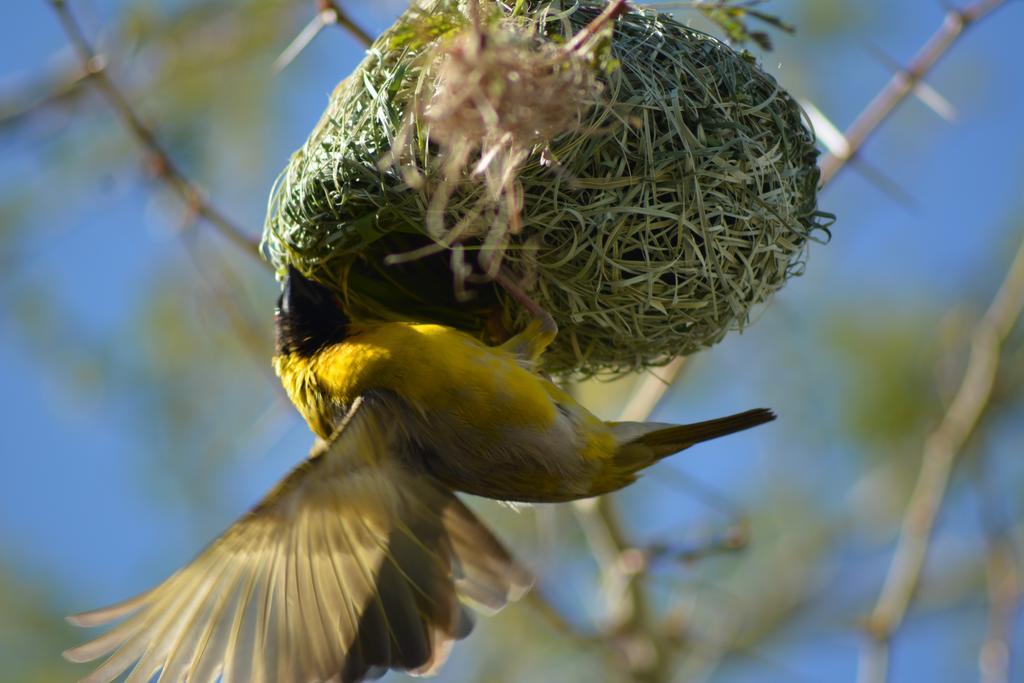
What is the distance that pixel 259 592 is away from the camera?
2.41 metres

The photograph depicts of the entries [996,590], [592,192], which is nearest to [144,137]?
[592,192]

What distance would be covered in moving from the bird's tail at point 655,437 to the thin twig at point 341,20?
987 mm

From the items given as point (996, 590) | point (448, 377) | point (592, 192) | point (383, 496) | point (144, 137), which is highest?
point (144, 137)

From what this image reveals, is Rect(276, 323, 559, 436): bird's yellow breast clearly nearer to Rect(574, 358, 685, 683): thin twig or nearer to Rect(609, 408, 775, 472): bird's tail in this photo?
Rect(609, 408, 775, 472): bird's tail

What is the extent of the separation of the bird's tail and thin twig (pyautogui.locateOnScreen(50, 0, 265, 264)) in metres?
0.97

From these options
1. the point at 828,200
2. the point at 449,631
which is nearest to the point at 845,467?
the point at 828,200

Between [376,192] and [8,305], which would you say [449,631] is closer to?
[376,192]

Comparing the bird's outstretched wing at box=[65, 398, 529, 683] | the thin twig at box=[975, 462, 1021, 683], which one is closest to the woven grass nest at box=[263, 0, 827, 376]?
the bird's outstretched wing at box=[65, 398, 529, 683]

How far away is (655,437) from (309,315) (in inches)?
31.3

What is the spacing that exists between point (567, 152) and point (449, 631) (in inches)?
43.6

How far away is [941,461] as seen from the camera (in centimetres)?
355

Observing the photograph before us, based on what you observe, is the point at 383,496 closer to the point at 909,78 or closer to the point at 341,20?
the point at 341,20

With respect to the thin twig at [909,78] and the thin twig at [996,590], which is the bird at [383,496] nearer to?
the thin twig at [909,78]

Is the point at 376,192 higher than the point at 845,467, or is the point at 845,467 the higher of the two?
the point at 376,192
